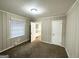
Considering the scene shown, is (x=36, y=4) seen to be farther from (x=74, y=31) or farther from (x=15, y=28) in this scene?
(x=15, y=28)

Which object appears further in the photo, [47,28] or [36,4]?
[47,28]

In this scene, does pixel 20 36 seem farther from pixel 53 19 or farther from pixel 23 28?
pixel 53 19

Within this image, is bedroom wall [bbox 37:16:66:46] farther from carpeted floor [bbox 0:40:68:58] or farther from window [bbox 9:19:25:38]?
window [bbox 9:19:25:38]

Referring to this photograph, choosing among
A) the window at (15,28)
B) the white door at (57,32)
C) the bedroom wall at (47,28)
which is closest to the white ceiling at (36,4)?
the window at (15,28)

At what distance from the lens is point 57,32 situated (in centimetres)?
529

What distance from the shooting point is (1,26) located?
363 cm

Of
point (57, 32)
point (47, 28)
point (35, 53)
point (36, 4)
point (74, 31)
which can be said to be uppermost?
point (36, 4)

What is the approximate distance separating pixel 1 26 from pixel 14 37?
1388mm

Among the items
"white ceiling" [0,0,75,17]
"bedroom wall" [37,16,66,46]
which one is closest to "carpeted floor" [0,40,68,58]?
"bedroom wall" [37,16,66,46]

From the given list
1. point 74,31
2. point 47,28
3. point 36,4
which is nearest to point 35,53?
point 74,31

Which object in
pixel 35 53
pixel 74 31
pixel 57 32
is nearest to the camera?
pixel 74 31

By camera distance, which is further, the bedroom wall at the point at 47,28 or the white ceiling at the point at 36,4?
the bedroom wall at the point at 47,28

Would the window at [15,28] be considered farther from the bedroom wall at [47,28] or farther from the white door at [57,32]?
the white door at [57,32]

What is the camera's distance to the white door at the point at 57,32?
5109 mm
